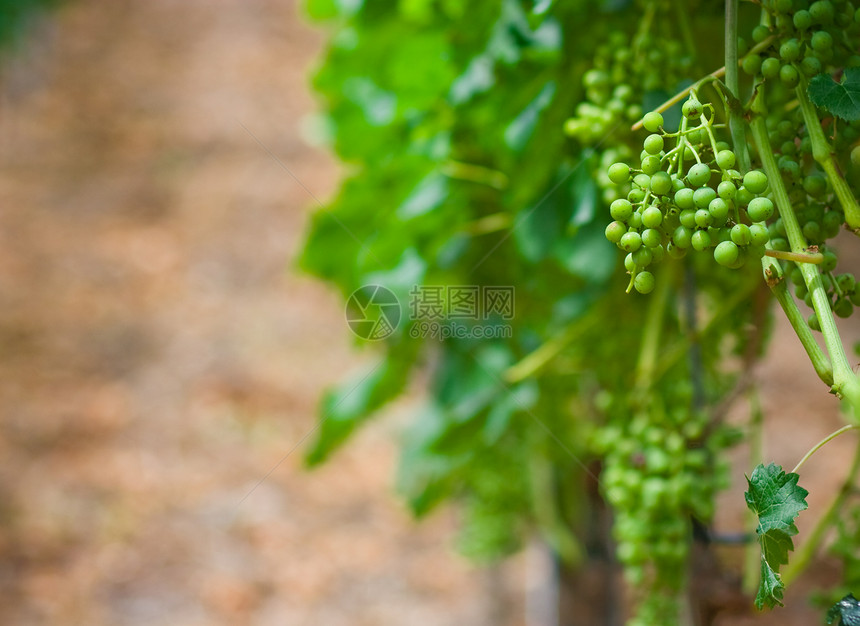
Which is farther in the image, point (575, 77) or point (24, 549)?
point (24, 549)

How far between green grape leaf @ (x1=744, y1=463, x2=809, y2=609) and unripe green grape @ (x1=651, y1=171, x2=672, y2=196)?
115 mm

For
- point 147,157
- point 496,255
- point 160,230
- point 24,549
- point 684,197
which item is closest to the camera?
point 684,197

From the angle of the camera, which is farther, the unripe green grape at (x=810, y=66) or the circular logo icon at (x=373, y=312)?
the circular logo icon at (x=373, y=312)

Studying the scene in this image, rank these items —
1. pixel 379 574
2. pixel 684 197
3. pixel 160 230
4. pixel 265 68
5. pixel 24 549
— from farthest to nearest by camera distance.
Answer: pixel 265 68
pixel 160 230
pixel 379 574
pixel 24 549
pixel 684 197

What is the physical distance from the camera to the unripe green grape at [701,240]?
27cm

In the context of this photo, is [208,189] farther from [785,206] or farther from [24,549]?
[785,206]

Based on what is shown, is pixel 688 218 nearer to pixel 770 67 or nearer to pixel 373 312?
pixel 770 67

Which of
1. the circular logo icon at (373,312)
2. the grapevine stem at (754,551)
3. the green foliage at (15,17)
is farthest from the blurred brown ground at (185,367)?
the grapevine stem at (754,551)

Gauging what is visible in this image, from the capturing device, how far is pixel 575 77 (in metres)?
0.51

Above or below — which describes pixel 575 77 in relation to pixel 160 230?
above

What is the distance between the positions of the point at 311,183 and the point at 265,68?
27.9 inches

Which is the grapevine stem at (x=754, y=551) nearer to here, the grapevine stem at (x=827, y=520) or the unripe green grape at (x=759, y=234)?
the grapevine stem at (x=827, y=520)

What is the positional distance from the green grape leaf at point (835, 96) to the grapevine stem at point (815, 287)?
2cm

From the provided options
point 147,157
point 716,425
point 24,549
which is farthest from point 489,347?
point 147,157
